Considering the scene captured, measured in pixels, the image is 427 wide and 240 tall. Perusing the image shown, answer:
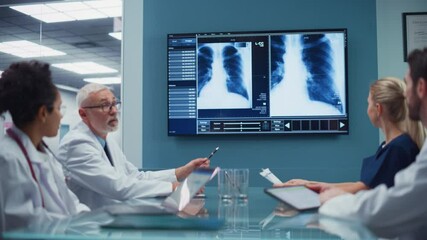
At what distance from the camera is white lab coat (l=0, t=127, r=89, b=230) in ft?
4.56

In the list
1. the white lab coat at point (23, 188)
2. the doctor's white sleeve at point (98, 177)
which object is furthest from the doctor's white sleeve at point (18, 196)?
the doctor's white sleeve at point (98, 177)

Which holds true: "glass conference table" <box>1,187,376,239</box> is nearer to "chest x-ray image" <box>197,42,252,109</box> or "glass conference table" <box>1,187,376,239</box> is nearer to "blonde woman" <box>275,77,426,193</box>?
"blonde woman" <box>275,77,426,193</box>

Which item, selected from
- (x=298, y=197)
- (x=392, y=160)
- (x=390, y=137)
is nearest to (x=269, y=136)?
(x=390, y=137)

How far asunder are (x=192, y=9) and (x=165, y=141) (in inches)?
45.8

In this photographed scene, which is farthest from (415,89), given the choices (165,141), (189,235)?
(165,141)

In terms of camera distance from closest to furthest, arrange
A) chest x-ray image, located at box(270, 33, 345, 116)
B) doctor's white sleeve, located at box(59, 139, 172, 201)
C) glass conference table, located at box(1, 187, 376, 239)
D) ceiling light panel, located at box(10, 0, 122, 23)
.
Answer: glass conference table, located at box(1, 187, 376, 239)
doctor's white sleeve, located at box(59, 139, 172, 201)
chest x-ray image, located at box(270, 33, 345, 116)
ceiling light panel, located at box(10, 0, 122, 23)

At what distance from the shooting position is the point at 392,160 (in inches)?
76.9

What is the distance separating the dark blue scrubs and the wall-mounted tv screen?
155 centimetres

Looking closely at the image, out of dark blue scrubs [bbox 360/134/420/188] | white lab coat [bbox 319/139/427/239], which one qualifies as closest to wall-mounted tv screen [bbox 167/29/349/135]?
dark blue scrubs [bbox 360/134/420/188]

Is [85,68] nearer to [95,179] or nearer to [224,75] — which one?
[224,75]

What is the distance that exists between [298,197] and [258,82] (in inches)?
79.8

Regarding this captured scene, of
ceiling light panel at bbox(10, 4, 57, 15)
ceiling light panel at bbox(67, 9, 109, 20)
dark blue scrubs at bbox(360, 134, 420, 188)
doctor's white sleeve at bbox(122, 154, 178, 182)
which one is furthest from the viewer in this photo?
ceiling light panel at bbox(67, 9, 109, 20)

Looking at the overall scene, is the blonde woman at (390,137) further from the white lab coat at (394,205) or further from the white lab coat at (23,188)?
the white lab coat at (23,188)

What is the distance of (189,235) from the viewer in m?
1.05
